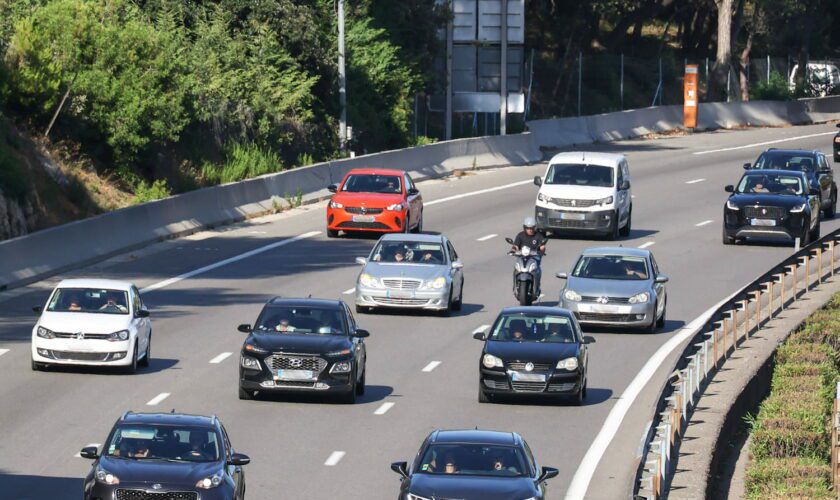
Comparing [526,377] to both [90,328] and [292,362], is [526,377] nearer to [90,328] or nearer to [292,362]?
[292,362]

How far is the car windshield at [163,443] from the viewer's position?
16078 mm

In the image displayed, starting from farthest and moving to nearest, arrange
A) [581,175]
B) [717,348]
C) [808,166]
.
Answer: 1. [808,166]
2. [581,175]
3. [717,348]

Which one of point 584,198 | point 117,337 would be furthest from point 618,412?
point 584,198

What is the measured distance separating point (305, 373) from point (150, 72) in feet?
75.5

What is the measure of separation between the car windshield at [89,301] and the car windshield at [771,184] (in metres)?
20.3

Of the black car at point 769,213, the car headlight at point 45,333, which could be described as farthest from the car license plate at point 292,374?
the black car at point 769,213

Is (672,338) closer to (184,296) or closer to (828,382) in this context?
(828,382)

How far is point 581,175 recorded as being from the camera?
136ft

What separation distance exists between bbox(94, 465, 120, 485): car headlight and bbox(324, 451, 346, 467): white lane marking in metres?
4.40

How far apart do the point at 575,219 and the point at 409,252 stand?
10.1 metres

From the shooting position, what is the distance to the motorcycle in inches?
1220

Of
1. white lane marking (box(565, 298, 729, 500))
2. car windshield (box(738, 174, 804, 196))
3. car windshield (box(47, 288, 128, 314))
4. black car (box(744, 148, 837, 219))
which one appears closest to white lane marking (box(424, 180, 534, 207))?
black car (box(744, 148, 837, 219))

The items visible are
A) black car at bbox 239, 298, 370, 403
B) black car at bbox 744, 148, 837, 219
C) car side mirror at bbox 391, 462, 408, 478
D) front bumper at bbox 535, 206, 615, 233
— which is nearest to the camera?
car side mirror at bbox 391, 462, 408, 478

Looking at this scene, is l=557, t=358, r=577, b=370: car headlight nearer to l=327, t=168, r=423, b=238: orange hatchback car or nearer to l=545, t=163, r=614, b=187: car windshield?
l=327, t=168, r=423, b=238: orange hatchback car
